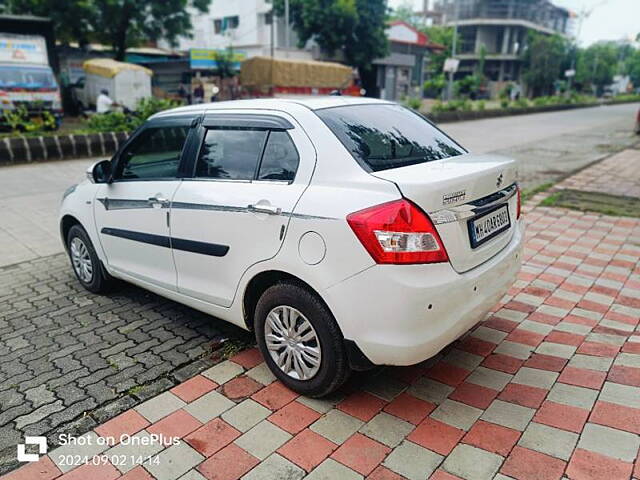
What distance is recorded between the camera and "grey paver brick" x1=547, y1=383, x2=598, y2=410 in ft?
9.24

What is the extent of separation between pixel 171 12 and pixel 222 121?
23.9 metres

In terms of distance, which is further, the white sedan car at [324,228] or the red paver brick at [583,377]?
the red paver brick at [583,377]

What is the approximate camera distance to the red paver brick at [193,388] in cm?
298

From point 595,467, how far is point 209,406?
1988 millimetres

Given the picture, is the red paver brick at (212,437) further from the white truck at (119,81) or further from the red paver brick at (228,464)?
the white truck at (119,81)

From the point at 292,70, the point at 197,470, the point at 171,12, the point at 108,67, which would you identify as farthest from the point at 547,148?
the point at 171,12

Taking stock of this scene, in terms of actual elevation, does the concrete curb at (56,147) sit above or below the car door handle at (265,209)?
below

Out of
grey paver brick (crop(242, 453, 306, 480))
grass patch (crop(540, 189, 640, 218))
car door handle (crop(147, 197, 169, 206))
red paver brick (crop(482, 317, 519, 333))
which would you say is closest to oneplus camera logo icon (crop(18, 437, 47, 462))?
grey paver brick (crop(242, 453, 306, 480))

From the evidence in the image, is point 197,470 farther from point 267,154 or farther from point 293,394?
point 267,154

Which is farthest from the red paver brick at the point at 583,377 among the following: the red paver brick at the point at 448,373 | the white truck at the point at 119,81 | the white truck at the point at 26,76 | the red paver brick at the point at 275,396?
the white truck at the point at 119,81

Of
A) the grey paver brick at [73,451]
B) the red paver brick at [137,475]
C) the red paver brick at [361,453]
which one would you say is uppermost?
the red paver brick at [361,453]

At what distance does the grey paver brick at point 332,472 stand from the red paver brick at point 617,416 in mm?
1331

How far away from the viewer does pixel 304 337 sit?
2816 millimetres

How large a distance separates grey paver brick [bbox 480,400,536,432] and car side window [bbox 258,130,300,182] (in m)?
1.70
